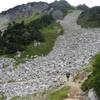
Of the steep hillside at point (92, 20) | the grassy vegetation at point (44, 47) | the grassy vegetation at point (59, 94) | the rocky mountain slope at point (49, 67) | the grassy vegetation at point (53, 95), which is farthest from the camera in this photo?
the steep hillside at point (92, 20)

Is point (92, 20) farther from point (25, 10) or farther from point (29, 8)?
point (29, 8)

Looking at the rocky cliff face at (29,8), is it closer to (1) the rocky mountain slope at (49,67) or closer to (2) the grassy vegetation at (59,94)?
(1) the rocky mountain slope at (49,67)

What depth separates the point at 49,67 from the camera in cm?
6097

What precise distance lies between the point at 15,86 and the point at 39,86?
493cm

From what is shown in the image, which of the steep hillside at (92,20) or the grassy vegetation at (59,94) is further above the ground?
the steep hillside at (92,20)

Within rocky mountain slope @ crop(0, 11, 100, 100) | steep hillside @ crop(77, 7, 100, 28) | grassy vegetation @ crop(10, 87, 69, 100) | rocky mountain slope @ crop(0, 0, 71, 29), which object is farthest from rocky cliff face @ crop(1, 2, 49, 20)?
grassy vegetation @ crop(10, 87, 69, 100)

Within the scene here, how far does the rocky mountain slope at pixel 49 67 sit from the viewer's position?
50.2 meters

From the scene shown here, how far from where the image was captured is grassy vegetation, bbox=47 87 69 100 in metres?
41.2

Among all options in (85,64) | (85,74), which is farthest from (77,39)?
(85,74)

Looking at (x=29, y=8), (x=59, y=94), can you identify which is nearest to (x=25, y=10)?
(x=29, y=8)

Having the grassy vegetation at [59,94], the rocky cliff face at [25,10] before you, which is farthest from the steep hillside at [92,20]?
the grassy vegetation at [59,94]

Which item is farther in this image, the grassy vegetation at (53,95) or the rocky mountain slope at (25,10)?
the rocky mountain slope at (25,10)

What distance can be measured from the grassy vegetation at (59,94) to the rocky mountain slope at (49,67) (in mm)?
3164

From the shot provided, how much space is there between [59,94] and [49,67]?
1882 cm
